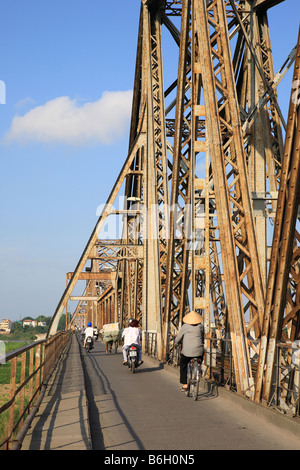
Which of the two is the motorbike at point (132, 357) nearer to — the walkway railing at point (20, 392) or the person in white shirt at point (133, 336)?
the person in white shirt at point (133, 336)

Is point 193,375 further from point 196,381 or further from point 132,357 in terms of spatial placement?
point 132,357

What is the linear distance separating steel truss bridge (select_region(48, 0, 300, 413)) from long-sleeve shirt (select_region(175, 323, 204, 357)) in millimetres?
346

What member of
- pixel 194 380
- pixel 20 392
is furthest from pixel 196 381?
pixel 20 392

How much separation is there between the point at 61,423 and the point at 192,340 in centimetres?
415

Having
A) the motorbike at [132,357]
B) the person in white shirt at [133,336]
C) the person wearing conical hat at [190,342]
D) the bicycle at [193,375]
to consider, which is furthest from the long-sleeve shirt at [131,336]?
the bicycle at [193,375]

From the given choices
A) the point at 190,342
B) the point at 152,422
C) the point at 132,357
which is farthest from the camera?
the point at 132,357

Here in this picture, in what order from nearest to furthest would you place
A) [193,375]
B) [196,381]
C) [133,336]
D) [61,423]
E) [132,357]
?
1. [61,423]
2. [196,381]
3. [193,375]
4. [132,357]
5. [133,336]

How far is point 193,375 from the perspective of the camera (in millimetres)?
10625

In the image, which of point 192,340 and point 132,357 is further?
point 132,357

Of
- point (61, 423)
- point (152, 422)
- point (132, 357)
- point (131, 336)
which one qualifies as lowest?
point (152, 422)

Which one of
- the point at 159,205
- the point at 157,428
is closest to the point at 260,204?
the point at 159,205

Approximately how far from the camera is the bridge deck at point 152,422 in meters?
6.43
